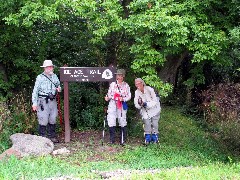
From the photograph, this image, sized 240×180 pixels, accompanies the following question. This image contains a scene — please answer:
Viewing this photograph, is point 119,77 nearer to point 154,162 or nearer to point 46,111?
point 46,111

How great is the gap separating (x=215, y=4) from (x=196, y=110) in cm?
688

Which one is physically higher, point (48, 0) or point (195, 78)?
point (48, 0)

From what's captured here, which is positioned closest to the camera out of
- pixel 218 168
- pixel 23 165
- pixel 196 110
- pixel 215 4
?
pixel 218 168

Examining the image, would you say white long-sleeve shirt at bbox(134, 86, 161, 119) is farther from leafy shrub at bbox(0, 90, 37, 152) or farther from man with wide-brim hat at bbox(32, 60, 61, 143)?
leafy shrub at bbox(0, 90, 37, 152)

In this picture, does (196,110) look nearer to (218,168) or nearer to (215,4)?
(215,4)

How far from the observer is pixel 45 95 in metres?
9.77

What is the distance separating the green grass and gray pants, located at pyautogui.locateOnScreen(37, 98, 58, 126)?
1132mm

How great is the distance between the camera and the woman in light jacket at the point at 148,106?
9.91 meters

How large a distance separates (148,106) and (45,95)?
2.58 meters

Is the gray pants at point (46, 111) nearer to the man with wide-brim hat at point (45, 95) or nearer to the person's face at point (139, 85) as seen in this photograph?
the man with wide-brim hat at point (45, 95)

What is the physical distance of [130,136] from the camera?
1120 cm

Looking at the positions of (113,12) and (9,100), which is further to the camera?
(9,100)

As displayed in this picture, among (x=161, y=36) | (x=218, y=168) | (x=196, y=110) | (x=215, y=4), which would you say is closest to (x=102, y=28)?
(x=161, y=36)

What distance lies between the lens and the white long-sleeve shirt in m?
9.95
